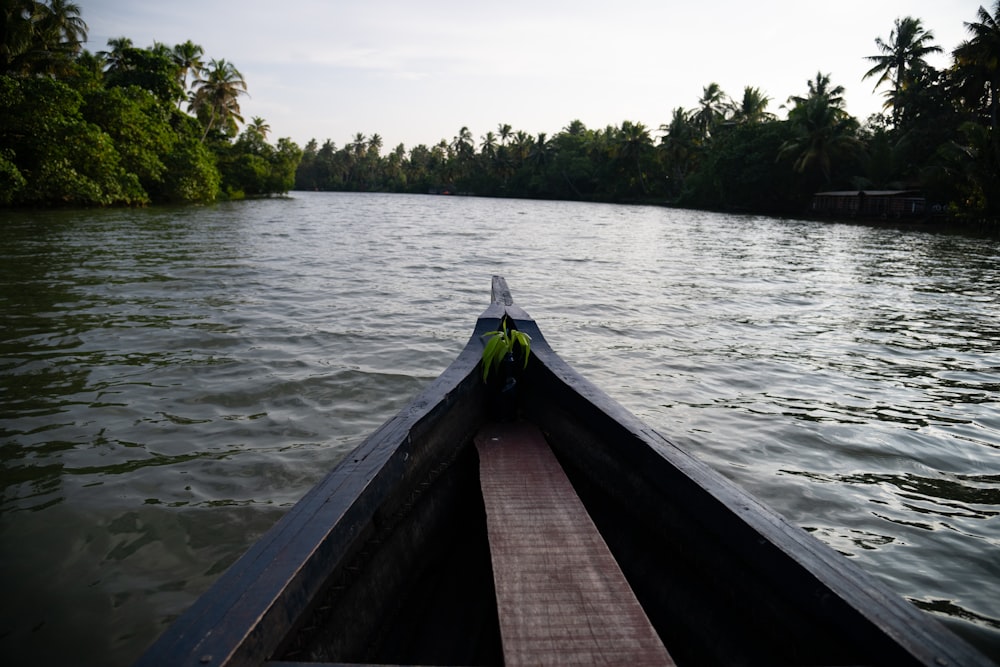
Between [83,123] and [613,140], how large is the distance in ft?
182

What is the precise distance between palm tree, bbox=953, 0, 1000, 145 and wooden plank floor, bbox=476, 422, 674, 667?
34.1 m

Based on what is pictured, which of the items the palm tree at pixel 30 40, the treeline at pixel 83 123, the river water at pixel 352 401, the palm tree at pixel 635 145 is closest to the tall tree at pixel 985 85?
the river water at pixel 352 401

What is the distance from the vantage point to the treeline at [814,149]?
28188 mm

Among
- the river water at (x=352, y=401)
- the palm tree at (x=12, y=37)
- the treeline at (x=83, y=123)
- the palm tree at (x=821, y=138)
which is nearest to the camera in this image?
the river water at (x=352, y=401)

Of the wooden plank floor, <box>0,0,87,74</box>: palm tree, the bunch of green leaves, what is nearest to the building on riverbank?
the bunch of green leaves

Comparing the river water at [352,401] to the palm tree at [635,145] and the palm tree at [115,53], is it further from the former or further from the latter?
the palm tree at [635,145]

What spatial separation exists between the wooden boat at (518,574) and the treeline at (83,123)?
23.1 m

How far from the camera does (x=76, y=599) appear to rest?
6.70 feet

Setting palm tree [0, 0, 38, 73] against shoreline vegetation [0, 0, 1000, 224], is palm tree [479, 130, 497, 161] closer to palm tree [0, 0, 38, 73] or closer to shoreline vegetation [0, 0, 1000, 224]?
shoreline vegetation [0, 0, 1000, 224]

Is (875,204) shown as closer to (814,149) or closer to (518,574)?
(814,149)

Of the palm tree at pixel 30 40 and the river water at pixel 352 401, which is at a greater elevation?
the palm tree at pixel 30 40

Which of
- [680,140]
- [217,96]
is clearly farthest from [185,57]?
[680,140]

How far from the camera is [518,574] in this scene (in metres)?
1.60

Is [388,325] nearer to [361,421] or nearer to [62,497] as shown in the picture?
[361,421]
